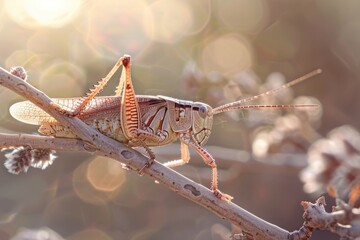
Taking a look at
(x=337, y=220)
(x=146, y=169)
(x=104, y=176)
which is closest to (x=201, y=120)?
(x=146, y=169)

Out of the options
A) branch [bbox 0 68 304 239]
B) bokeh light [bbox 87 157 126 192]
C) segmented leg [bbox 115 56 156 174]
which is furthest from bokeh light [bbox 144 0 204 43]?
branch [bbox 0 68 304 239]

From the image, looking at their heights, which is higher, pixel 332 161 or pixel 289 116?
pixel 289 116

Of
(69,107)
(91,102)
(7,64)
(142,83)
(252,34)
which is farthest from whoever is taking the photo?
(252,34)

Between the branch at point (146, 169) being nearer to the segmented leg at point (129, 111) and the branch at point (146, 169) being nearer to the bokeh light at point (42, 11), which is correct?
the segmented leg at point (129, 111)

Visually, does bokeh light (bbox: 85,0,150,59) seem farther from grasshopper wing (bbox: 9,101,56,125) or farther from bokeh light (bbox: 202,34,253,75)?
grasshopper wing (bbox: 9,101,56,125)

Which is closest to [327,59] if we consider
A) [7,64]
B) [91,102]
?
[7,64]

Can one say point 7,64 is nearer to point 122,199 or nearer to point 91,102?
point 122,199

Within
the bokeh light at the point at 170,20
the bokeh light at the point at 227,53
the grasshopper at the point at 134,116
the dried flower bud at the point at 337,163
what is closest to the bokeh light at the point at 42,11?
the bokeh light at the point at 170,20
